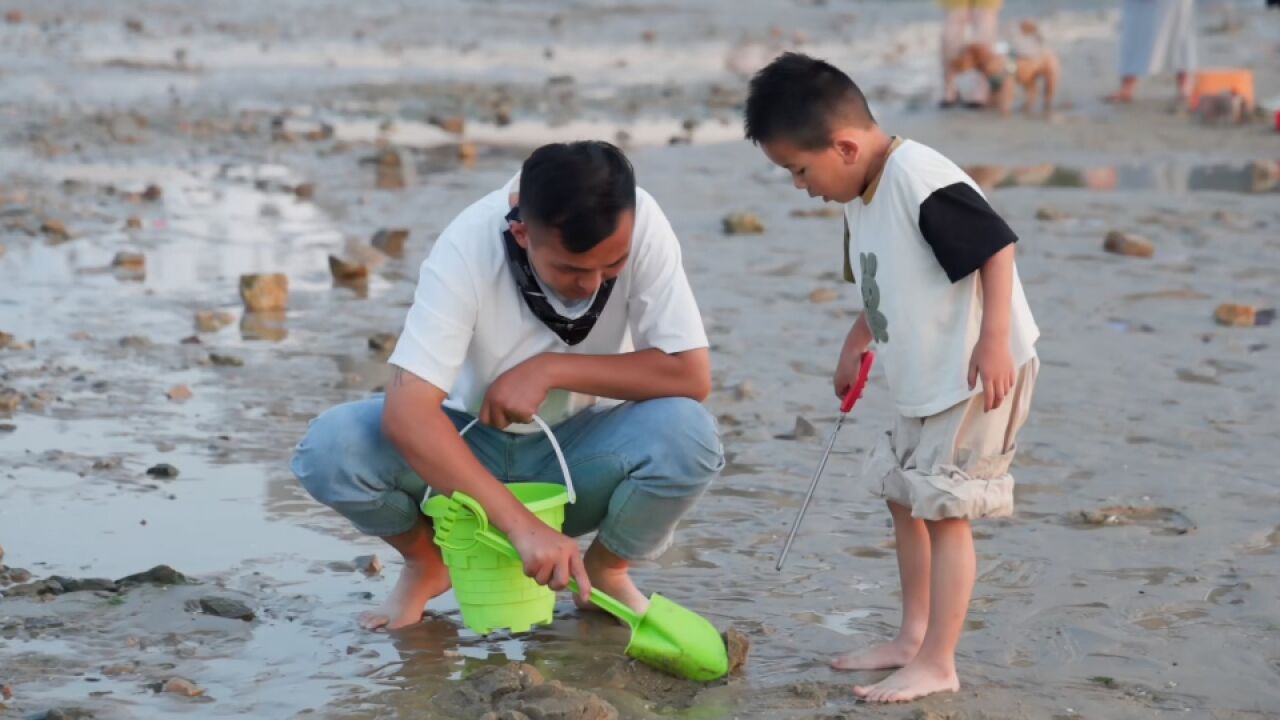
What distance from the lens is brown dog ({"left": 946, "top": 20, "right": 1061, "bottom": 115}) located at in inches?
485

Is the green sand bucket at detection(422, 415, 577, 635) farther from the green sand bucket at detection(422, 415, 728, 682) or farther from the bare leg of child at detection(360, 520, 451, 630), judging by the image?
the bare leg of child at detection(360, 520, 451, 630)

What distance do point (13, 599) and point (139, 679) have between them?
523 mm

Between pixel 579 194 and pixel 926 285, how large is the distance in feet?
2.25

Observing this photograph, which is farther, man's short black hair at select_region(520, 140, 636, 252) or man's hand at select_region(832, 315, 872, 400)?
man's hand at select_region(832, 315, 872, 400)

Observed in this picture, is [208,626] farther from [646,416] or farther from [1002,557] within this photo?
[1002,557]

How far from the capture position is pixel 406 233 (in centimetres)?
748

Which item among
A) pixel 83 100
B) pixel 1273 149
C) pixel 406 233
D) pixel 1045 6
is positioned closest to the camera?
pixel 406 233

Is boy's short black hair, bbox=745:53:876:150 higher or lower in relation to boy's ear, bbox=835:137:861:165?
higher

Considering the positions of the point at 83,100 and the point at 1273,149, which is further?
the point at 83,100

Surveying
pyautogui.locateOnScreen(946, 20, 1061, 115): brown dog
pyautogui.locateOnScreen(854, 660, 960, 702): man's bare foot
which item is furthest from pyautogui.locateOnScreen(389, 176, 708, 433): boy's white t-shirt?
pyautogui.locateOnScreen(946, 20, 1061, 115): brown dog

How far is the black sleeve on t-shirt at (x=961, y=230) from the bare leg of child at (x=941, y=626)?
1.64ft

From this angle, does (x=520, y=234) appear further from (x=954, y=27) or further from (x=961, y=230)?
(x=954, y=27)

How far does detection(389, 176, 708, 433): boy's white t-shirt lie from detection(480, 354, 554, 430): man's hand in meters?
0.08

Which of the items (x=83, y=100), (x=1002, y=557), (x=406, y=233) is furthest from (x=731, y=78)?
(x=1002, y=557)
